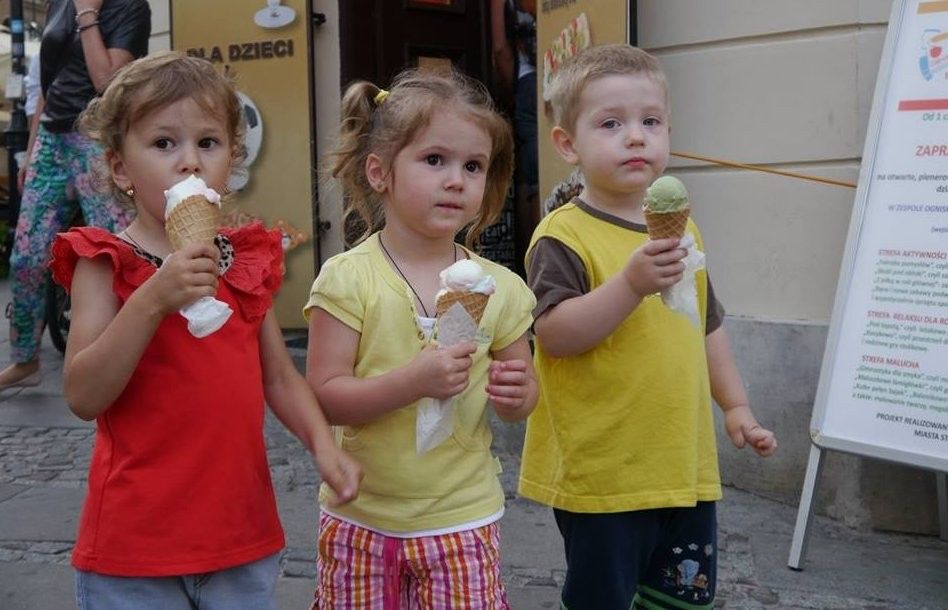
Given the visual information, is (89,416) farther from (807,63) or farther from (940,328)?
(807,63)

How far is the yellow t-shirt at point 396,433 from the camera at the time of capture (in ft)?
7.00

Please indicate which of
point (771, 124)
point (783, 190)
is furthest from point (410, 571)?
point (771, 124)

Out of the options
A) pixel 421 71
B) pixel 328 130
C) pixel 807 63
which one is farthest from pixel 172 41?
pixel 421 71

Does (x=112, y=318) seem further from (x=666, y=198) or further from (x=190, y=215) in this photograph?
(x=666, y=198)

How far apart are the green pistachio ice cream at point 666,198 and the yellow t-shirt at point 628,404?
301mm

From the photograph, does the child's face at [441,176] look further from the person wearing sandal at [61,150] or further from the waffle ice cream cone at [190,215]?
the person wearing sandal at [61,150]

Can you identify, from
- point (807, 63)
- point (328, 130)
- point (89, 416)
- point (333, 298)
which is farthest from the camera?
point (328, 130)

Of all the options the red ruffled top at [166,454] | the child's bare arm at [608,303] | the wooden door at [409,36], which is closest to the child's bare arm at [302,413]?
the red ruffled top at [166,454]

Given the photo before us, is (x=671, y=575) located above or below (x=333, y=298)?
below

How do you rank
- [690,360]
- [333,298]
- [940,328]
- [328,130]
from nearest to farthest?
[333,298] < [690,360] < [940,328] < [328,130]

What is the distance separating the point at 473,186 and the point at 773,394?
2.52 meters

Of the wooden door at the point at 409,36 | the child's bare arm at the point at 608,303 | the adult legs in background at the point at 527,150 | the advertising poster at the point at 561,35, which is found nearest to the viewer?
the child's bare arm at the point at 608,303

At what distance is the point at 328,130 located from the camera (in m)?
6.92

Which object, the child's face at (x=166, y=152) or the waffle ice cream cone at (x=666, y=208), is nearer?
the child's face at (x=166, y=152)
